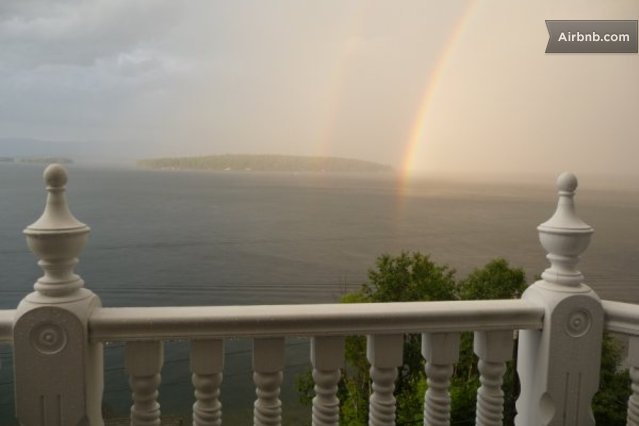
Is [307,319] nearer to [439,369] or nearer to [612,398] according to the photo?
[439,369]

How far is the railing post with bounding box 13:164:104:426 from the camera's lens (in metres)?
1.75

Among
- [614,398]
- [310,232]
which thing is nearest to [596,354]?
[614,398]

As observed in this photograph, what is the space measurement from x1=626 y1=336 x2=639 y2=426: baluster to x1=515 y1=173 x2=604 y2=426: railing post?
16 centimetres

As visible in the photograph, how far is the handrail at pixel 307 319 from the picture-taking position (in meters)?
1.85

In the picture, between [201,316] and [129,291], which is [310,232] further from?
[201,316]

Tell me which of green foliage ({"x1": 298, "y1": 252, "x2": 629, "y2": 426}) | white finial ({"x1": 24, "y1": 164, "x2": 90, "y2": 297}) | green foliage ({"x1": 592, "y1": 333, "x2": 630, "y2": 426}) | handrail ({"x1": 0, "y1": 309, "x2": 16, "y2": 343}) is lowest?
green foliage ({"x1": 298, "y1": 252, "x2": 629, "y2": 426})

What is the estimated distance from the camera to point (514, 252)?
7088 cm

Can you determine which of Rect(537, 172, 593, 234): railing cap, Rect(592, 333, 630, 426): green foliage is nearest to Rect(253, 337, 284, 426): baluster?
Rect(537, 172, 593, 234): railing cap

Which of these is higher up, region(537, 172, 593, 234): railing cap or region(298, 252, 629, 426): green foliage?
region(537, 172, 593, 234): railing cap

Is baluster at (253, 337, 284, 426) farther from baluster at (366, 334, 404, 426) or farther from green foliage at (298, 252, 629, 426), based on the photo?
green foliage at (298, 252, 629, 426)

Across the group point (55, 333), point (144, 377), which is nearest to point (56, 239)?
point (55, 333)

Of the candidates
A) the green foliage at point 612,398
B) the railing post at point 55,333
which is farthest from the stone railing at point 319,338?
the green foliage at point 612,398

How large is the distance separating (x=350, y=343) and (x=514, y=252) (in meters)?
65.1

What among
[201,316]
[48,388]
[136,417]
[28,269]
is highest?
[201,316]
